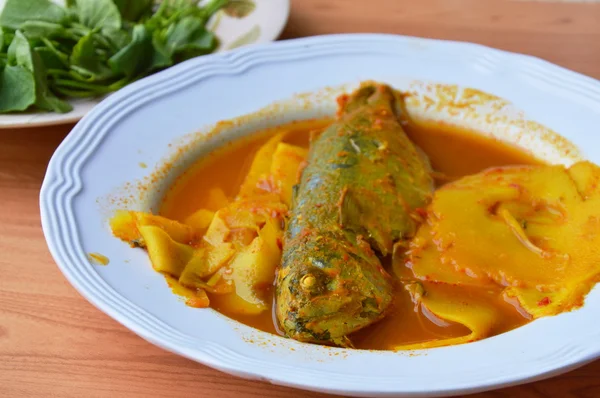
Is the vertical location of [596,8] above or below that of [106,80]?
above

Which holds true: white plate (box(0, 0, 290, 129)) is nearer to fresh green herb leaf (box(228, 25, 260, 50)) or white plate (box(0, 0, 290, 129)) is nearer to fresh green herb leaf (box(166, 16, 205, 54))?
fresh green herb leaf (box(228, 25, 260, 50))

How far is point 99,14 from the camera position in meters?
2.94

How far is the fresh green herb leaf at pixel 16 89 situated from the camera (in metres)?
2.51

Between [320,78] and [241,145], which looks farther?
[320,78]

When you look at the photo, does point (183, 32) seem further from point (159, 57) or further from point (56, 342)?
point (56, 342)

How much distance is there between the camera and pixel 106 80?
282 centimetres

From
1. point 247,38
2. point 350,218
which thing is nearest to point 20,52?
point 247,38

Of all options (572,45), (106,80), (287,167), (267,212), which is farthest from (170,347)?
(572,45)

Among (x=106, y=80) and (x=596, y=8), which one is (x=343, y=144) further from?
(x=596, y=8)

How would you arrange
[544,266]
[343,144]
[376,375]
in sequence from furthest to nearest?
[343,144] < [544,266] < [376,375]

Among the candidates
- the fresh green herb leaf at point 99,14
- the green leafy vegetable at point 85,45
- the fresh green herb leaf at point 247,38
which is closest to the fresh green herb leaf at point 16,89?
the green leafy vegetable at point 85,45

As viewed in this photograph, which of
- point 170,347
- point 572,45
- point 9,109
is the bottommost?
point 9,109

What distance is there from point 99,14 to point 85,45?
31 centimetres

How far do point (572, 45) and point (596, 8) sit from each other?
0.51 metres
